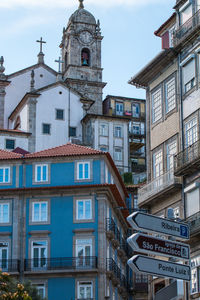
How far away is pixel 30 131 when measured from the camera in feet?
232

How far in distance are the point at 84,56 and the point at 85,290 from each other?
156 ft

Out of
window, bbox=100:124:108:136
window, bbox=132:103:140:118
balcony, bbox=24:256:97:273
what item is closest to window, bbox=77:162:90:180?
balcony, bbox=24:256:97:273

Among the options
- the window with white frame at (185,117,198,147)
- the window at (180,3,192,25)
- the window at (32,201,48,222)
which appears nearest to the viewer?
the window with white frame at (185,117,198,147)

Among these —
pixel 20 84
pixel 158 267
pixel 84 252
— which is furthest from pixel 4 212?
pixel 20 84

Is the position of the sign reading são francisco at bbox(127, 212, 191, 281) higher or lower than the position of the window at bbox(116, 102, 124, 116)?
lower

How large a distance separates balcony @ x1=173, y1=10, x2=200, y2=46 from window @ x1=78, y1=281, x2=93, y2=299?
18.9 meters

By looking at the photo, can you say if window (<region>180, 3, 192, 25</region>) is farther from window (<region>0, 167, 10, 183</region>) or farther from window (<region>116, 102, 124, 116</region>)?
window (<region>116, 102, 124, 116</region>)

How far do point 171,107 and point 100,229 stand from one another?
16.5 metres

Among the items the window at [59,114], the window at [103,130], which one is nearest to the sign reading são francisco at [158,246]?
the window at [59,114]

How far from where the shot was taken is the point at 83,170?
154ft

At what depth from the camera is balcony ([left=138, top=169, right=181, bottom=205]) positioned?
28.6 metres

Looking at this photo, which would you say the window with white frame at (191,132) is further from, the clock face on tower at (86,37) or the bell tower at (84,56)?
the clock face on tower at (86,37)

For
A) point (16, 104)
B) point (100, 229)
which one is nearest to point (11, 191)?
point (100, 229)

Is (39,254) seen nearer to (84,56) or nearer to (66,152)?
(66,152)
